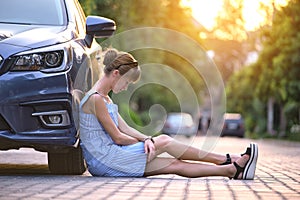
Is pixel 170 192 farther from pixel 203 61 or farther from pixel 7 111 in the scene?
pixel 203 61

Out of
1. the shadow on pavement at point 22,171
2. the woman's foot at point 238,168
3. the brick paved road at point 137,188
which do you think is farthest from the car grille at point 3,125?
the woman's foot at point 238,168

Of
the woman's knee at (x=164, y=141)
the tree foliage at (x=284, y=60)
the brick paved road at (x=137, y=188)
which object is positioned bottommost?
the brick paved road at (x=137, y=188)

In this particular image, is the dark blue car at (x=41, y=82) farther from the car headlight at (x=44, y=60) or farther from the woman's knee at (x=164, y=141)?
the woman's knee at (x=164, y=141)

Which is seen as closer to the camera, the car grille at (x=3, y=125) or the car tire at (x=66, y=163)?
the car grille at (x=3, y=125)

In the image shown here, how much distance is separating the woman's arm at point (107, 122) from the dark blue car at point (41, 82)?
0.63 ft

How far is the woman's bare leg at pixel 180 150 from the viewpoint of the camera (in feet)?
25.7

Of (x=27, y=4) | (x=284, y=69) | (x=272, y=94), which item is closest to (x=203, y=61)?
(x=272, y=94)

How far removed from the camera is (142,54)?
28750 millimetres

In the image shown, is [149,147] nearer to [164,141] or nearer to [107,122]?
[164,141]

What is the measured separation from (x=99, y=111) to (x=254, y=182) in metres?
1.65

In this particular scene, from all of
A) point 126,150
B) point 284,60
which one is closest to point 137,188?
point 126,150

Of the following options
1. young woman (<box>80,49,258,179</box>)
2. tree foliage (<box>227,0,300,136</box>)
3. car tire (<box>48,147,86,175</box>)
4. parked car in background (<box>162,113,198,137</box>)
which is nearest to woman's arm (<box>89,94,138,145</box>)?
young woman (<box>80,49,258,179</box>)

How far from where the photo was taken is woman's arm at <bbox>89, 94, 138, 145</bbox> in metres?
7.89

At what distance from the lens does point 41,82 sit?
24.6ft
